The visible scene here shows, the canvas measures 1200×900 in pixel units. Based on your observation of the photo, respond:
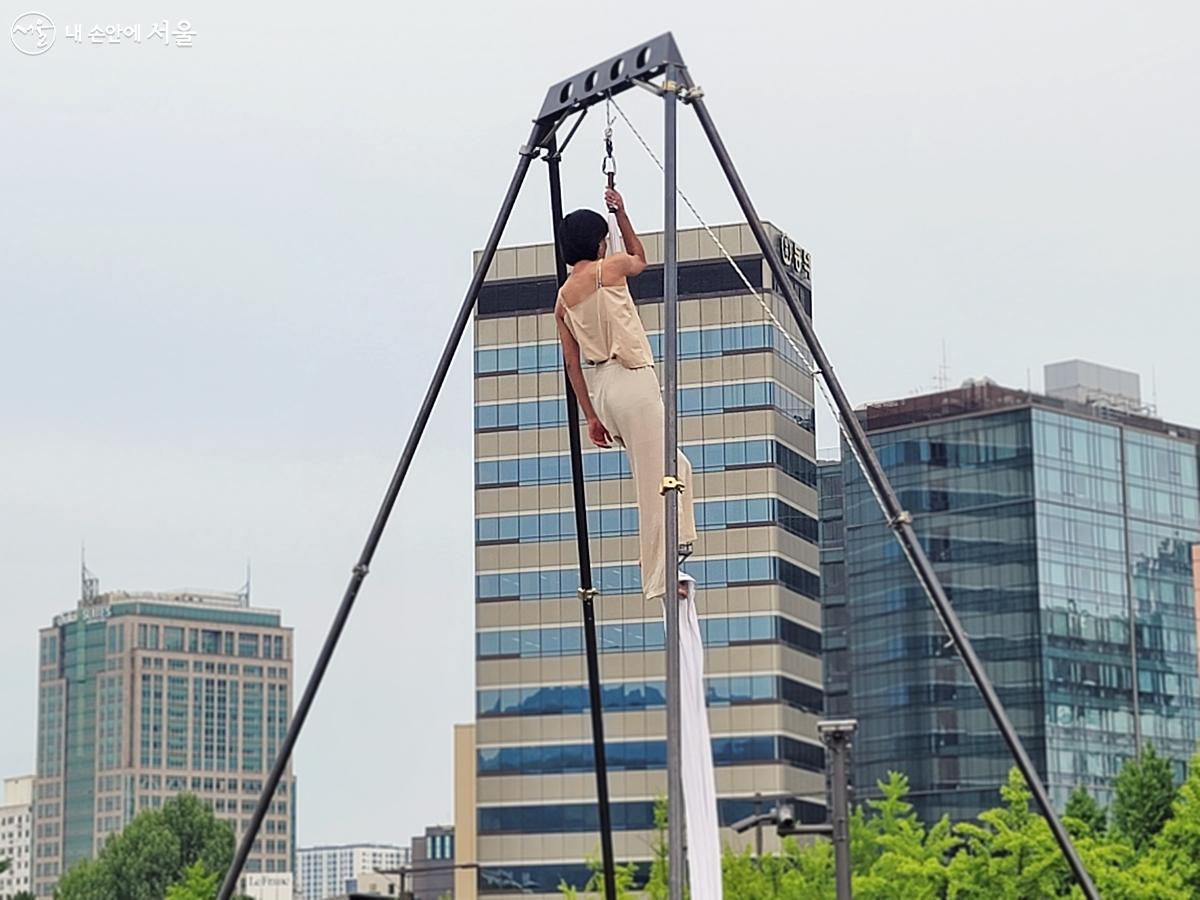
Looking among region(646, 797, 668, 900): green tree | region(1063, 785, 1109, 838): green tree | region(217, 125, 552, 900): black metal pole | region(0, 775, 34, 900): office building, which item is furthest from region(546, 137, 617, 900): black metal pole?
region(0, 775, 34, 900): office building

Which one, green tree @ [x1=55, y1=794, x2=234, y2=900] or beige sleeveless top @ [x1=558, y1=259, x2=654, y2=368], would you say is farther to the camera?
green tree @ [x1=55, y1=794, x2=234, y2=900]

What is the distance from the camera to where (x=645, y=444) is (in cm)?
891

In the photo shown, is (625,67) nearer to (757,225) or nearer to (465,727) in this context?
(757,225)

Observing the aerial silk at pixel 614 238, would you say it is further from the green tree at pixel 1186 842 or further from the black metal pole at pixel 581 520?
the green tree at pixel 1186 842

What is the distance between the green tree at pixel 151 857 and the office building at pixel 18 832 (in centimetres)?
7960

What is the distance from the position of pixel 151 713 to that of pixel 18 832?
1129cm

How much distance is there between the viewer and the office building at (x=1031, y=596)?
60.4m

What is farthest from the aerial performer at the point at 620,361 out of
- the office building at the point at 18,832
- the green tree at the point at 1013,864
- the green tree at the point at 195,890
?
the office building at the point at 18,832

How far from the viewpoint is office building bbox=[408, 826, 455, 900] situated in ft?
264

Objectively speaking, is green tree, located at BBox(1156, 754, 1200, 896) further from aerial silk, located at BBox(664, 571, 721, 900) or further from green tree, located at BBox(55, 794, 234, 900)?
green tree, located at BBox(55, 794, 234, 900)

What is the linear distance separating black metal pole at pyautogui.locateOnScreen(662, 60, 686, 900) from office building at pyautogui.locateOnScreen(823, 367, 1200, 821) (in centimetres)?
4658

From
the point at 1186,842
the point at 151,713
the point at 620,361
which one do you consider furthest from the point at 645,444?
the point at 151,713

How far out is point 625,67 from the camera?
8.81 meters

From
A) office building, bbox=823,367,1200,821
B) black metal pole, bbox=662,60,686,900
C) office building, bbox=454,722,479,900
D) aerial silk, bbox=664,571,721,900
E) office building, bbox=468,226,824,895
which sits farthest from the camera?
office building, bbox=823,367,1200,821
